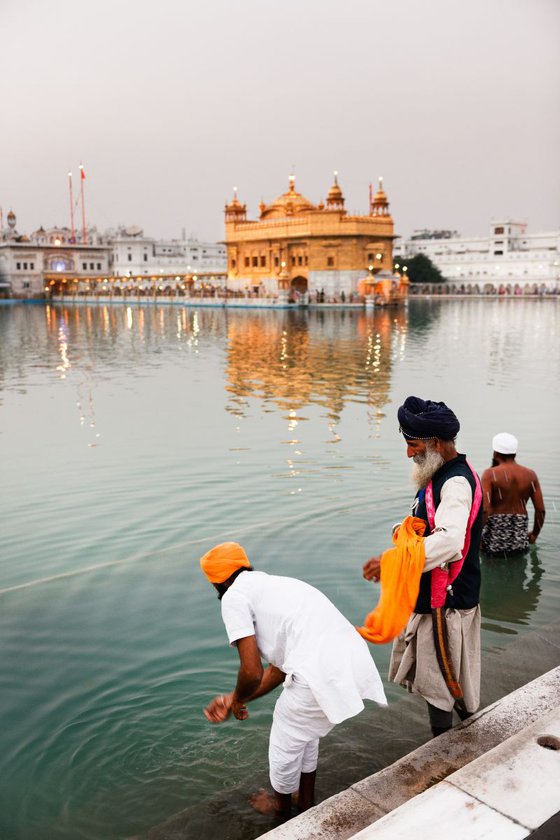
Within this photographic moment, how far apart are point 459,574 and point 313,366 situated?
15.9 meters

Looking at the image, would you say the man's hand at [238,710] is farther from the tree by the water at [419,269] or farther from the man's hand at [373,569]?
the tree by the water at [419,269]

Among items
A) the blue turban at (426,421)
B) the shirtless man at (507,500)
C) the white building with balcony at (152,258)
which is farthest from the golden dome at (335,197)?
the blue turban at (426,421)

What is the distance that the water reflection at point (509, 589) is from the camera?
4555 millimetres

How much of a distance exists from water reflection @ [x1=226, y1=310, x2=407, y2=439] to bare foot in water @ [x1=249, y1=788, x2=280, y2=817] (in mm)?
7767

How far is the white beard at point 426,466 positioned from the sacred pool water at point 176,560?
48.8 inches

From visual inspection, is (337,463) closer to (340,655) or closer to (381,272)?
(340,655)

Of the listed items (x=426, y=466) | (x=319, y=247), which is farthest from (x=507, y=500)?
(x=319, y=247)

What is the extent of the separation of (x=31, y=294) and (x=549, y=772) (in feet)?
295

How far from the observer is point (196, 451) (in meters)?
9.25

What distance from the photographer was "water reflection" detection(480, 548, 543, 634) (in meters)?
4.55

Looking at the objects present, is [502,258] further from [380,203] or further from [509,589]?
[509,589]

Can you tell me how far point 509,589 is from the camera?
4965 millimetres

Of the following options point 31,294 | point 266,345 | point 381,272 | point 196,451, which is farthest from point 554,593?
point 31,294

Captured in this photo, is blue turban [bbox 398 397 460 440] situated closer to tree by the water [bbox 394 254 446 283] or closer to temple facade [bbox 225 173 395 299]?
temple facade [bbox 225 173 395 299]
